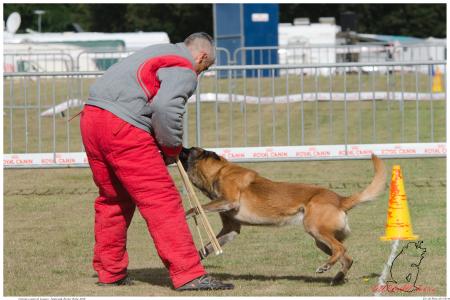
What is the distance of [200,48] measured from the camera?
6035 millimetres

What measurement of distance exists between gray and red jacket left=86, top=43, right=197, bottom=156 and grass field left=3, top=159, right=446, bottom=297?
3.63 feet

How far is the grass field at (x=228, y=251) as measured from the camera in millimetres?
6363

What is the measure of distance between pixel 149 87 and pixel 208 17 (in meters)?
63.2

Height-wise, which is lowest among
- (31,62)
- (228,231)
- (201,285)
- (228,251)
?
(228,251)

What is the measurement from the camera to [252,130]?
17.2m

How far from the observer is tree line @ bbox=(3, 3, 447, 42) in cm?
6756

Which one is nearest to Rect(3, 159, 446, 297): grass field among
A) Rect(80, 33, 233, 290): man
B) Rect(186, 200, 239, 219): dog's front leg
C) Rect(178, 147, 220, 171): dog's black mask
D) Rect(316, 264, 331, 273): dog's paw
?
Rect(316, 264, 331, 273): dog's paw

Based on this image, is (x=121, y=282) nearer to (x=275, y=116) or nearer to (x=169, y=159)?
(x=169, y=159)

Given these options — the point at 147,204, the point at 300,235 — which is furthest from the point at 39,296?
the point at 300,235

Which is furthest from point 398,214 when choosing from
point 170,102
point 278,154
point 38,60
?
point 38,60

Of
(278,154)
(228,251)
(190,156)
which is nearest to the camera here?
(190,156)

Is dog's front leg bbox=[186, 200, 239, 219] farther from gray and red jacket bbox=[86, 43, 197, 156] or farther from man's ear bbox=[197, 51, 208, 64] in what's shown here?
man's ear bbox=[197, 51, 208, 64]

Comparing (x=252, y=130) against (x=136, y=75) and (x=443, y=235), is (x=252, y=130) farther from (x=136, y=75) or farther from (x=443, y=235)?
(x=136, y=75)

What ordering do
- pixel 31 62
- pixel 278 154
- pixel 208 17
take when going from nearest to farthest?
pixel 278 154 < pixel 31 62 < pixel 208 17
